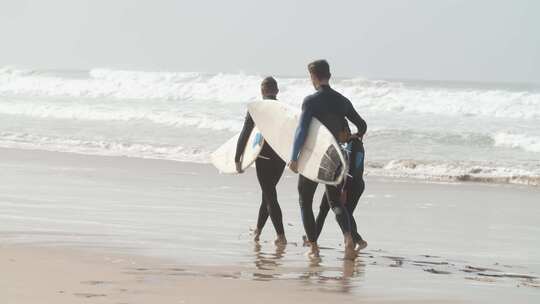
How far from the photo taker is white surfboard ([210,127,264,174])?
8.62 meters

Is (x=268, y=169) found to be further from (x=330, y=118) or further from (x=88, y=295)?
(x=88, y=295)

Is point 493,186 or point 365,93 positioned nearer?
point 493,186

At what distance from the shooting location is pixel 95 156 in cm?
1719

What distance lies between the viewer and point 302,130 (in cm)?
766

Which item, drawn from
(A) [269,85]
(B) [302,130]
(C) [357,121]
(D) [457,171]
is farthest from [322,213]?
(D) [457,171]

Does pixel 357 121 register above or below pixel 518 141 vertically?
above

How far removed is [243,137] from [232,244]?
3.20 ft

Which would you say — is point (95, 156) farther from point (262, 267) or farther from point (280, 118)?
point (262, 267)

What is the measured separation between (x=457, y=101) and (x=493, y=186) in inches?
812

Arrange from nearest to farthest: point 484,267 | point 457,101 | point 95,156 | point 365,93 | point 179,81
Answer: point 484,267, point 95,156, point 457,101, point 365,93, point 179,81

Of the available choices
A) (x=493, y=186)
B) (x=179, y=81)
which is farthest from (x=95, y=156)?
(x=179, y=81)

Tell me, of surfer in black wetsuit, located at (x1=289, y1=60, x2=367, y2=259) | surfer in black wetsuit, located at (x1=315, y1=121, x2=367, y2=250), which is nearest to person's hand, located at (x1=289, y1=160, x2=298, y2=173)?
surfer in black wetsuit, located at (x1=289, y1=60, x2=367, y2=259)

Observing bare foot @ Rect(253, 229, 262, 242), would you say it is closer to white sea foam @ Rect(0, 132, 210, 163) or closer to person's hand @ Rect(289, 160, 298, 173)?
person's hand @ Rect(289, 160, 298, 173)

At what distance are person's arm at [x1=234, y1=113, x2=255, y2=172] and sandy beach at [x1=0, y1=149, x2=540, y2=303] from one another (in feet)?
2.17
